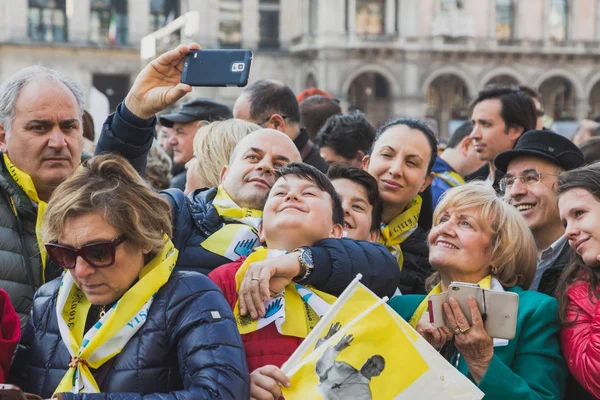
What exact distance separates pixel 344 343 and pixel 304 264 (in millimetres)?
395

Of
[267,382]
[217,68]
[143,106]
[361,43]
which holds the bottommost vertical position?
[267,382]

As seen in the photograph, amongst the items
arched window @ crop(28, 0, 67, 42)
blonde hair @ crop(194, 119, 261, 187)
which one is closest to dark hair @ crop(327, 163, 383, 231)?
blonde hair @ crop(194, 119, 261, 187)

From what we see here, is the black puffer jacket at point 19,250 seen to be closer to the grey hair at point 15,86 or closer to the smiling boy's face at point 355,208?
the grey hair at point 15,86

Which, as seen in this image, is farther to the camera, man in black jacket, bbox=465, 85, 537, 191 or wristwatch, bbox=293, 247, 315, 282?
man in black jacket, bbox=465, 85, 537, 191

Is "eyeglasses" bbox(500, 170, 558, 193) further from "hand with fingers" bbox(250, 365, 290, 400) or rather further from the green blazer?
"hand with fingers" bbox(250, 365, 290, 400)

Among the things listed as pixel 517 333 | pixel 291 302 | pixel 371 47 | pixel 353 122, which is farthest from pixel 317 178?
pixel 371 47

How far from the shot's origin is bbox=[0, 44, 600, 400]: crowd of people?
2631 millimetres

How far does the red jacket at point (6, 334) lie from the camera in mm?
2729

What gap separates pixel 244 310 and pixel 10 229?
1158 mm

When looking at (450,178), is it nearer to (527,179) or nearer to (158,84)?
(527,179)

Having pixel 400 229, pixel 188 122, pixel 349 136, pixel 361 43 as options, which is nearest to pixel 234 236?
pixel 400 229

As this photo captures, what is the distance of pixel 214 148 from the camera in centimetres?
465

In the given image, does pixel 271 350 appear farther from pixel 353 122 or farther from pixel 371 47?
pixel 371 47

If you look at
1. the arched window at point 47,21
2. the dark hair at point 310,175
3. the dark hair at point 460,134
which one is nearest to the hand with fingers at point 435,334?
the dark hair at point 310,175
